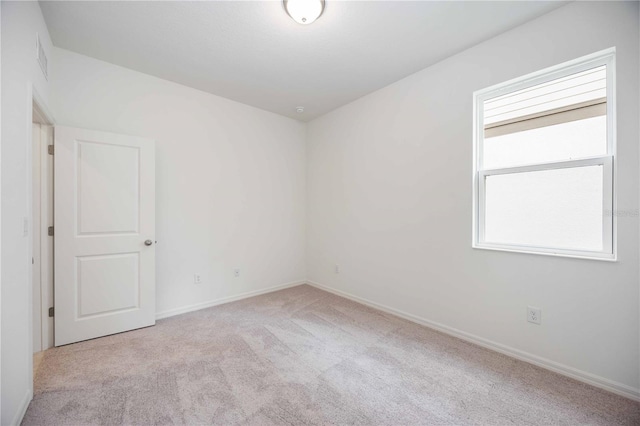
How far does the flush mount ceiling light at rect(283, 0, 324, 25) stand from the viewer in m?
1.83

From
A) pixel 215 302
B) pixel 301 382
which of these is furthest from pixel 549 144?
pixel 215 302

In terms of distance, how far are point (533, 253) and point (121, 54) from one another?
164 inches

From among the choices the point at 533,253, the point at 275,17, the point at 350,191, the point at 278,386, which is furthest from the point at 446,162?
the point at 278,386

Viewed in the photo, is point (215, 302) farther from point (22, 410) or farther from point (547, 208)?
point (547, 208)

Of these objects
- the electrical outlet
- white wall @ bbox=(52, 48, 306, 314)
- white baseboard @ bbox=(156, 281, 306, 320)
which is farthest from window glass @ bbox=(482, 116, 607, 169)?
white baseboard @ bbox=(156, 281, 306, 320)

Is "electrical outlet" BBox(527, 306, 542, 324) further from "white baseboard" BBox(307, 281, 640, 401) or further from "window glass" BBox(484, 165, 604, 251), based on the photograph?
"window glass" BBox(484, 165, 604, 251)

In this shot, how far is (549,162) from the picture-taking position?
2.05 m

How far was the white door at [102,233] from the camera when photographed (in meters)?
2.33

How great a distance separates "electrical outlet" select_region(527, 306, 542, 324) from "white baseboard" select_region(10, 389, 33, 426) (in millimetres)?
3475

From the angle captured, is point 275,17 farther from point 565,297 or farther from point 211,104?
point 565,297

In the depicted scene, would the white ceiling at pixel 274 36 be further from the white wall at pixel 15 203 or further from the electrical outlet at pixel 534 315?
the electrical outlet at pixel 534 315

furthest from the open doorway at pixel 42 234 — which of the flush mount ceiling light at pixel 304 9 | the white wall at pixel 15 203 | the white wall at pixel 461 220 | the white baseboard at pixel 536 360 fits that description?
the white baseboard at pixel 536 360

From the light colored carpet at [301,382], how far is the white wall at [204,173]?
0.83 m

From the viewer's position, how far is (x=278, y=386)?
1.79 meters
